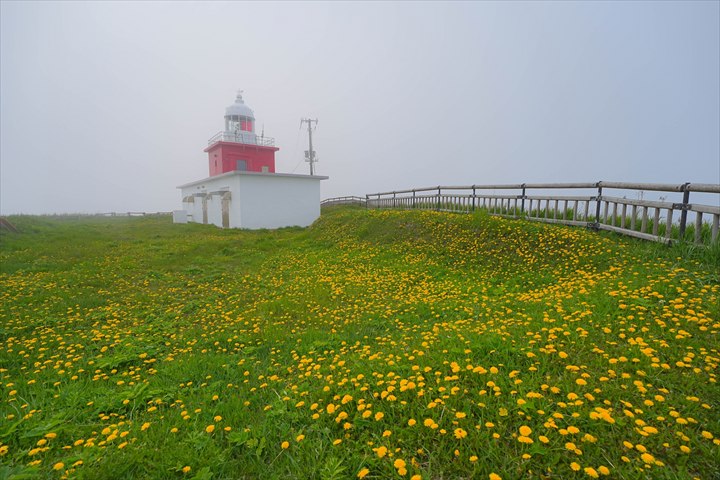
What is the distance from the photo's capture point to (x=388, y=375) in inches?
143

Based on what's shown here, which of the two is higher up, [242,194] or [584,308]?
[242,194]

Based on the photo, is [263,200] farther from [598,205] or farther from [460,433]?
[460,433]

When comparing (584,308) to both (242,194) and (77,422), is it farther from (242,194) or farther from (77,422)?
(242,194)

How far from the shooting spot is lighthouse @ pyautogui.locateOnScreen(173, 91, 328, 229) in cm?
2459

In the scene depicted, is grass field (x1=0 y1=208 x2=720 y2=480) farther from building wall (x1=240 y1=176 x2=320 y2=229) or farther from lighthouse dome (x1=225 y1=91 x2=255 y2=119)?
lighthouse dome (x1=225 y1=91 x2=255 y2=119)

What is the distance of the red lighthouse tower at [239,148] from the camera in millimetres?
30312

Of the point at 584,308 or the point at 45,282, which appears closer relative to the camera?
the point at 584,308

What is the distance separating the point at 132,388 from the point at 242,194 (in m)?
21.2

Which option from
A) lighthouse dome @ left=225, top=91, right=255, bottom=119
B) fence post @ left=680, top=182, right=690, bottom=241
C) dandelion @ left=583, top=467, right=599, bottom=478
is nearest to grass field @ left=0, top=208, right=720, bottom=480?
dandelion @ left=583, top=467, right=599, bottom=478

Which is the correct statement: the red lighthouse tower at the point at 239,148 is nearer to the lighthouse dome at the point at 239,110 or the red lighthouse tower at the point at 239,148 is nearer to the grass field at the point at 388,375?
the lighthouse dome at the point at 239,110

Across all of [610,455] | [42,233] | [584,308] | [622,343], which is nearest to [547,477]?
[610,455]

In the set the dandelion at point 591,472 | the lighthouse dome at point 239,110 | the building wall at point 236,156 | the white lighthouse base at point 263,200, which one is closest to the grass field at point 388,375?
the dandelion at point 591,472

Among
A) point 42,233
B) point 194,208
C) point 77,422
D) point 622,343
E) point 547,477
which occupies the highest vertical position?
point 194,208

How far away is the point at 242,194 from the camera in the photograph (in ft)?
78.9
